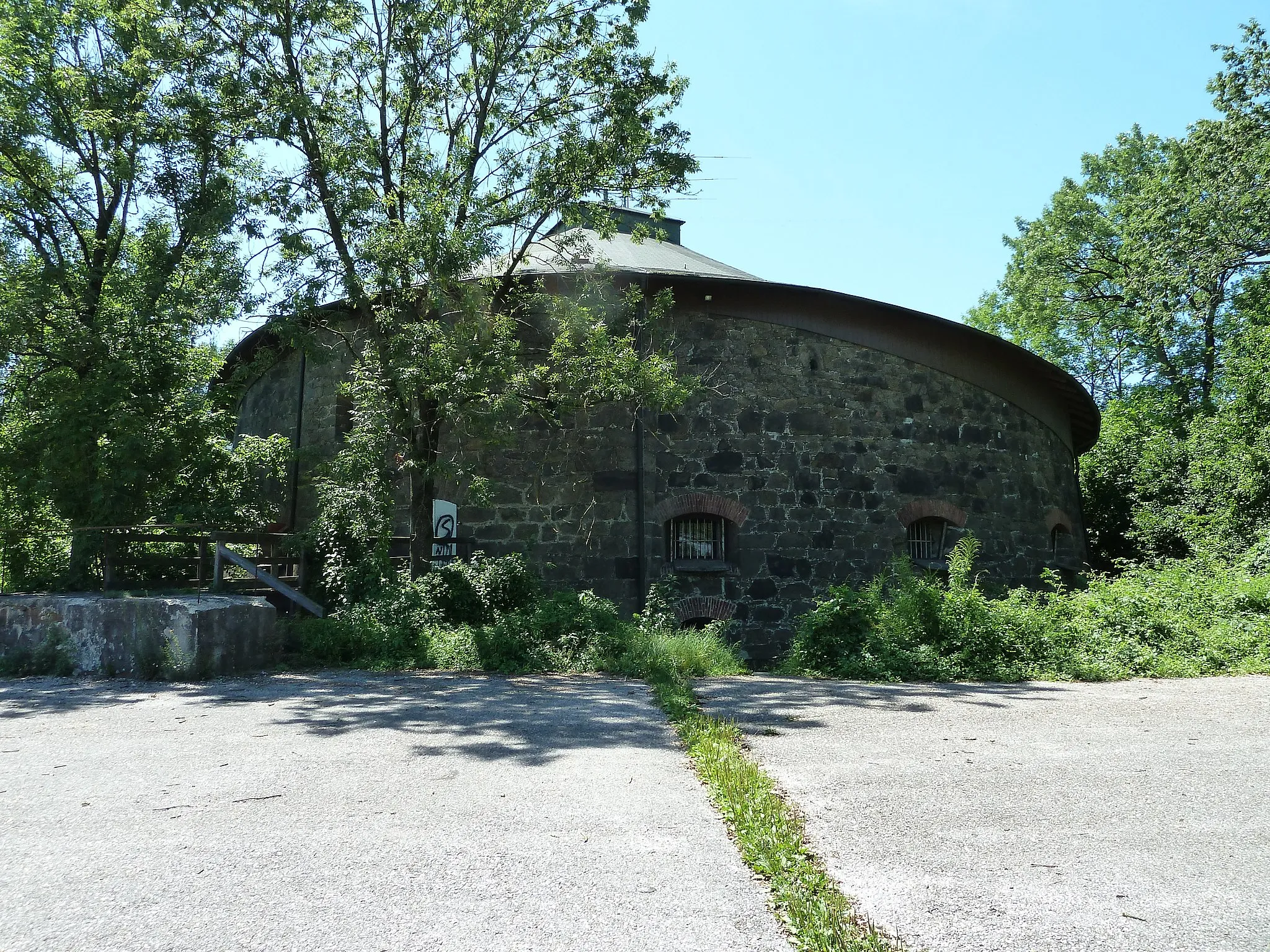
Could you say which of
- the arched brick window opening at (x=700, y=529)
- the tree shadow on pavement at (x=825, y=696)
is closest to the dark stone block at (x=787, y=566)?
the arched brick window opening at (x=700, y=529)

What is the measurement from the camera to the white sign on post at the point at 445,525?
42.5 ft

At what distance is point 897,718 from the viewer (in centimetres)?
635

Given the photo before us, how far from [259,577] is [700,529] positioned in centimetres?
636

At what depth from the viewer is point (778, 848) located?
132 inches

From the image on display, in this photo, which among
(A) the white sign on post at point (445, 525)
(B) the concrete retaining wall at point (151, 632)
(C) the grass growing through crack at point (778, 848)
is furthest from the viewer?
(A) the white sign on post at point (445, 525)

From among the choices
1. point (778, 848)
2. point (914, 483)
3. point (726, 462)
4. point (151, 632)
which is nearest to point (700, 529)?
point (726, 462)

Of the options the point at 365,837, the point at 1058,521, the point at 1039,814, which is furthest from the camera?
the point at 1058,521

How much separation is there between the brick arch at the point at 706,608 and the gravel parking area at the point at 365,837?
651 cm

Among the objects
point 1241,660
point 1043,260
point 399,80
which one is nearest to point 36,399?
point 399,80

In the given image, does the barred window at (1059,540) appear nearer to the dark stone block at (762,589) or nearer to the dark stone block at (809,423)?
the dark stone block at (809,423)

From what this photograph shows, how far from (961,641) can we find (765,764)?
5.20 m

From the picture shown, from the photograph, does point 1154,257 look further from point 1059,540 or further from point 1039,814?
point 1039,814

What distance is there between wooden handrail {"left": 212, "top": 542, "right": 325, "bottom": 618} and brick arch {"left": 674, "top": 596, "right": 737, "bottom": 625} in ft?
16.6

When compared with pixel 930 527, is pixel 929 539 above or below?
below
